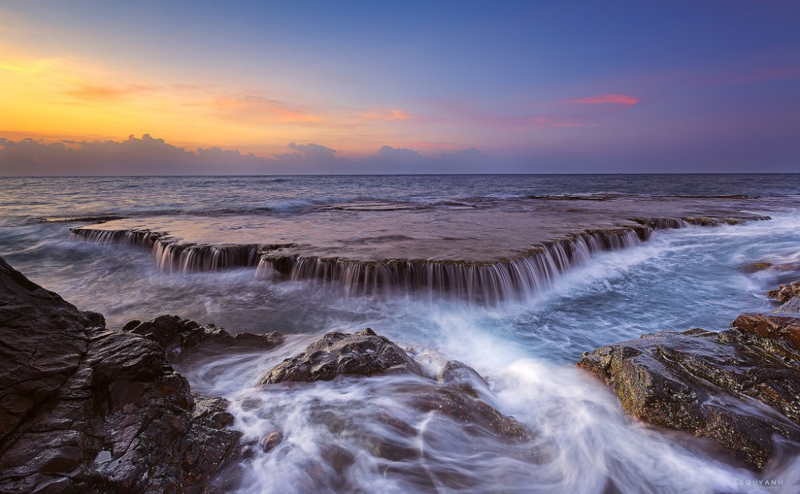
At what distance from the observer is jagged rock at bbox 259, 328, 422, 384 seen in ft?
13.5

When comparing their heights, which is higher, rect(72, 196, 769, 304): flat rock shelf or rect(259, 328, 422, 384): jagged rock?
rect(72, 196, 769, 304): flat rock shelf

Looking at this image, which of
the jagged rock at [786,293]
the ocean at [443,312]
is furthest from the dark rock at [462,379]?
the jagged rock at [786,293]

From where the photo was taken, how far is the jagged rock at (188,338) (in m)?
4.82

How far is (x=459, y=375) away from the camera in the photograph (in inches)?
172

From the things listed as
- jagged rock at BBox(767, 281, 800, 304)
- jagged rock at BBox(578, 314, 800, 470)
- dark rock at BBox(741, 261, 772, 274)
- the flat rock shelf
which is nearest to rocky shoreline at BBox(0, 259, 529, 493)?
jagged rock at BBox(578, 314, 800, 470)

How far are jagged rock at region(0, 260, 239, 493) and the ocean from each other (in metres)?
0.47

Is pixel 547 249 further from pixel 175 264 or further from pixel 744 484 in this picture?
pixel 175 264

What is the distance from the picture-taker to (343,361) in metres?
4.28

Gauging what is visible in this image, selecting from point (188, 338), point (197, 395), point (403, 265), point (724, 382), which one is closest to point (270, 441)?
point (197, 395)

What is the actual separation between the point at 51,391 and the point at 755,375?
247 inches

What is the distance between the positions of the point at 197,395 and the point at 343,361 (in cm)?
151

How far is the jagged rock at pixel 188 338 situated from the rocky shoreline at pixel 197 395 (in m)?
0.09

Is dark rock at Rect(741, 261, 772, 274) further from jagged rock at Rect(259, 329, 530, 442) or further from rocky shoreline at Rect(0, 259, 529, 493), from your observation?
rocky shoreline at Rect(0, 259, 529, 493)

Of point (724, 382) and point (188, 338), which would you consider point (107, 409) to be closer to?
point (188, 338)
